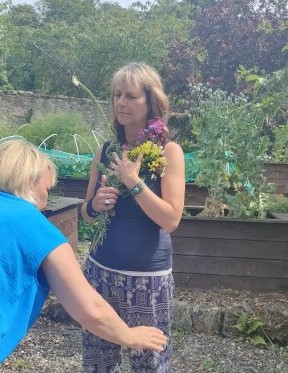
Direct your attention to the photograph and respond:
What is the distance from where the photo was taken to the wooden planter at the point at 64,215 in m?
4.47

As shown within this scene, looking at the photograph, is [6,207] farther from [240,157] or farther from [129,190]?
[240,157]

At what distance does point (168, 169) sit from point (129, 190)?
0.17 m

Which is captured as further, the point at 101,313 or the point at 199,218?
the point at 199,218

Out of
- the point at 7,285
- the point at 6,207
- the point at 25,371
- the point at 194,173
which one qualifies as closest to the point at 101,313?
the point at 7,285

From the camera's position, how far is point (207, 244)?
397 centimetres

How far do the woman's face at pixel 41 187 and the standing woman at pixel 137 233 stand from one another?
42 centimetres

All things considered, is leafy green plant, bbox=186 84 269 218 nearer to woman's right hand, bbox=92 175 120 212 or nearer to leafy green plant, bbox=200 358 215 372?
leafy green plant, bbox=200 358 215 372

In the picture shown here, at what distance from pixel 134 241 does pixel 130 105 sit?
51 cm

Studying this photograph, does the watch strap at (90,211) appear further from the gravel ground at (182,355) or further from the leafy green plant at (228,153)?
the leafy green plant at (228,153)

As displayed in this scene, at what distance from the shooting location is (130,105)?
212 centimetres

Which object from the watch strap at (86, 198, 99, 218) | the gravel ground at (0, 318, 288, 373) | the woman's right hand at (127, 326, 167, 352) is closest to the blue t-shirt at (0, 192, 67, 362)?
the woman's right hand at (127, 326, 167, 352)

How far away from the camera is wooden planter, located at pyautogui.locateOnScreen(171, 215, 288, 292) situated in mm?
3893

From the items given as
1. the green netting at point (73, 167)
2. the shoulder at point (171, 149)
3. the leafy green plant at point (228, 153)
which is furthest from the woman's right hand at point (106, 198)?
the green netting at point (73, 167)

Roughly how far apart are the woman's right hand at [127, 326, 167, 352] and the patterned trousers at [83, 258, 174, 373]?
14.6 inches
